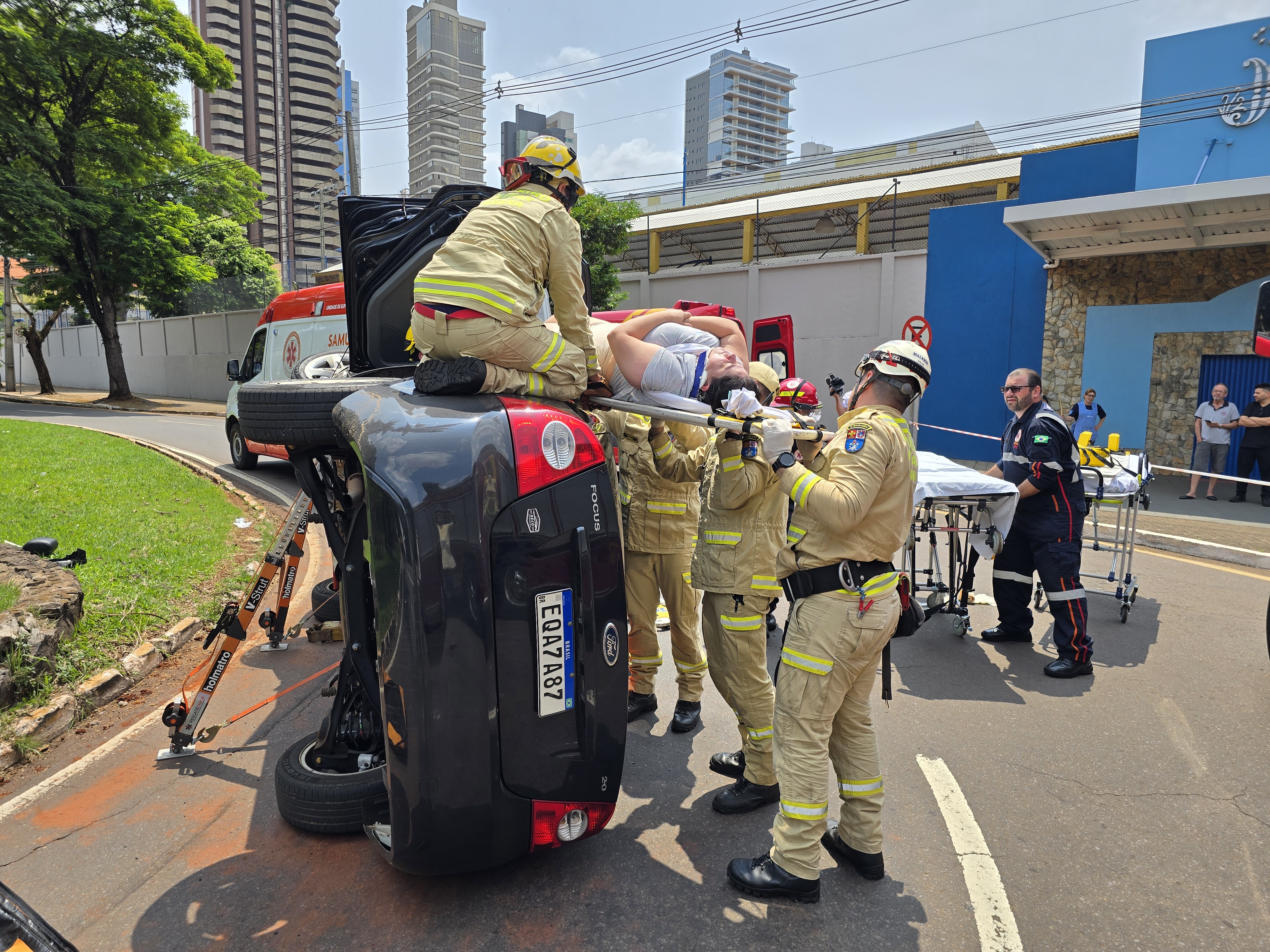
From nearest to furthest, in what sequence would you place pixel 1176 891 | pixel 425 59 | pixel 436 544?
pixel 436 544
pixel 1176 891
pixel 425 59

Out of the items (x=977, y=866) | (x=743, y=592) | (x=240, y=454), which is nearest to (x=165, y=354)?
(x=240, y=454)

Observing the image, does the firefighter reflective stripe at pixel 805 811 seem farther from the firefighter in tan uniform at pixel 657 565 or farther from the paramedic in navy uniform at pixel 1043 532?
the paramedic in navy uniform at pixel 1043 532

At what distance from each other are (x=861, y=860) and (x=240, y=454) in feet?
41.4

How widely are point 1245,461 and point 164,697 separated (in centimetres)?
1472

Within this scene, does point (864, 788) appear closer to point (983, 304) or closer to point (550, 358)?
point (550, 358)

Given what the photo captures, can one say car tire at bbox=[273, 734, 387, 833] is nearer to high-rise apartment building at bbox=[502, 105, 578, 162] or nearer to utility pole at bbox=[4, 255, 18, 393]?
high-rise apartment building at bbox=[502, 105, 578, 162]

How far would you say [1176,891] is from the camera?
3.05 metres

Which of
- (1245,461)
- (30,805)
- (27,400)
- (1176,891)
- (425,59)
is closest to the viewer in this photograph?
(1176,891)

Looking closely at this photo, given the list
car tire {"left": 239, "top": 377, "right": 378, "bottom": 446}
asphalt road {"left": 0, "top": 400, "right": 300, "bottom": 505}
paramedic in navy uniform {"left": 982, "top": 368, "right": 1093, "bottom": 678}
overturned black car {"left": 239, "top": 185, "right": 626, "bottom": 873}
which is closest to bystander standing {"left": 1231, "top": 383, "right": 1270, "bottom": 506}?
paramedic in navy uniform {"left": 982, "top": 368, "right": 1093, "bottom": 678}

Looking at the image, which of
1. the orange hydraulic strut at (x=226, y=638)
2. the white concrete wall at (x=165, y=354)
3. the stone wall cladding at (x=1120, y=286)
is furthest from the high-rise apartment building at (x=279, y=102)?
the orange hydraulic strut at (x=226, y=638)

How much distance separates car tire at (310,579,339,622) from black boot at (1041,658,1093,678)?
15.5 feet

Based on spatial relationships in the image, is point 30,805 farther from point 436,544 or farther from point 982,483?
point 982,483

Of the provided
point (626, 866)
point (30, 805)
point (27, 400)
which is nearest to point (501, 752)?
point (626, 866)

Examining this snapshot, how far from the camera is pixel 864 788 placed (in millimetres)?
3170
